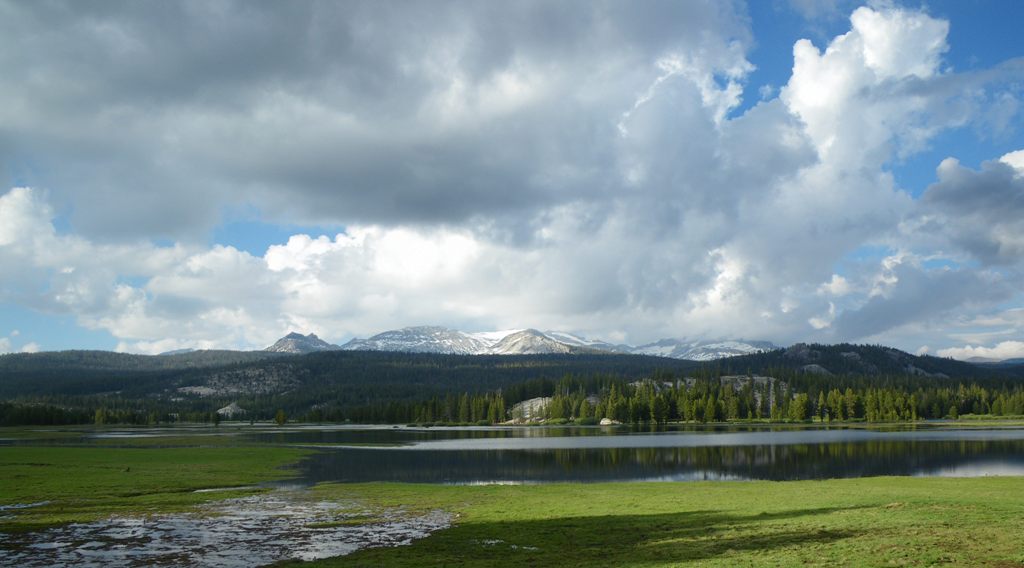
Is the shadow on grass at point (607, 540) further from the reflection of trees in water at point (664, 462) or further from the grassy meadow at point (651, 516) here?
the reflection of trees in water at point (664, 462)

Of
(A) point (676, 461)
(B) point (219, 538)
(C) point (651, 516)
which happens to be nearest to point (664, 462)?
(A) point (676, 461)

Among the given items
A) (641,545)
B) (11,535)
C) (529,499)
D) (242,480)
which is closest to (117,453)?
(242,480)

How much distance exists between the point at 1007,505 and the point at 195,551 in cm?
3984

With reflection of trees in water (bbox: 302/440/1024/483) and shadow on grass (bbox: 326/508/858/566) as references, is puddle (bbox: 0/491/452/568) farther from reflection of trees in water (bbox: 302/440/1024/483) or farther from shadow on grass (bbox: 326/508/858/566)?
reflection of trees in water (bbox: 302/440/1024/483)

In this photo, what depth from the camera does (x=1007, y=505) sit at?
112ft

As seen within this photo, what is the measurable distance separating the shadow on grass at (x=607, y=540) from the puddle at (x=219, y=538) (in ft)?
8.84

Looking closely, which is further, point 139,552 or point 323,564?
point 139,552

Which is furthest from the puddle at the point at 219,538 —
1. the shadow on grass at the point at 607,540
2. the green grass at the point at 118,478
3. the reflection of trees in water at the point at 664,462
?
the reflection of trees in water at the point at 664,462

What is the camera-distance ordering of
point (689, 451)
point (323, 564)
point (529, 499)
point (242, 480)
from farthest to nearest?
point (689, 451) → point (242, 480) → point (529, 499) → point (323, 564)

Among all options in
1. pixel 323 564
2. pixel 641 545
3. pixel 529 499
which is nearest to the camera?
pixel 323 564

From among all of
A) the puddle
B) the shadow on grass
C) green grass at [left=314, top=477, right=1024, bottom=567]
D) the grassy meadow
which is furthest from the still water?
the shadow on grass

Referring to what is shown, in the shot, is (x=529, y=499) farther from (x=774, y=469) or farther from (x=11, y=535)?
(x=774, y=469)

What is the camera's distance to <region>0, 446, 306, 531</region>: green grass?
4203 centimetres

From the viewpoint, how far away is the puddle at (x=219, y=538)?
27.5 meters
